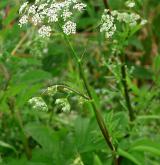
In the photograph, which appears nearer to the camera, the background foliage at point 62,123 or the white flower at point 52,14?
the white flower at point 52,14

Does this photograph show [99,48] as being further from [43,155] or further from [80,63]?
[80,63]

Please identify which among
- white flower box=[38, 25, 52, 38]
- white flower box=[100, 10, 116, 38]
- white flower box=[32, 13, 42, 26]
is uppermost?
white flower box=[32, 13, 42, 26]

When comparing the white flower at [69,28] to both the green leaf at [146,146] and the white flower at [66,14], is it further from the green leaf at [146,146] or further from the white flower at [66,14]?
the green leaf at [146,146]

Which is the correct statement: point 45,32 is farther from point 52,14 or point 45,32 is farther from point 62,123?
point 62,123

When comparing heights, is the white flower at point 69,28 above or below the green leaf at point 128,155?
above

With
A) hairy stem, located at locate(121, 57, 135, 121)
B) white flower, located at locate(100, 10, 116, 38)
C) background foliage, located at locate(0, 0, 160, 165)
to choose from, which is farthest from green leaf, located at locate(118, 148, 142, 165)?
white flower, located at locate(100, 10, 116, 38)

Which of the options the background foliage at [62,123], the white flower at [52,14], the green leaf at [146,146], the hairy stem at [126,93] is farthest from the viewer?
the hairy stem at [126,93]

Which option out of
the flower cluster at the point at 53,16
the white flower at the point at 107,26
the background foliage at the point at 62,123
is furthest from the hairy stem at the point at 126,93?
the flower cluster at the point at 53,16

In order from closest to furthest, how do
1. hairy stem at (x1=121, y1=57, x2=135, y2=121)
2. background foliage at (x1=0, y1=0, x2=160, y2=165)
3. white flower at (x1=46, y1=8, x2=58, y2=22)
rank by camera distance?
1. white flower at (x1=46, y1=8, x2=58, y2=22)
2. background foliage at (x1=0, y1=0, x2=160, y2=165)
3. hairy stem at (x1=121, y1=57, x2=135, y2=121)

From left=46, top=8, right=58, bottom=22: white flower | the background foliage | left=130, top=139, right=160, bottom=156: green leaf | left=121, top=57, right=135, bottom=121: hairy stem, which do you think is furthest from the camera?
left=121, top=57, right=135, bottom=121: hairy stem

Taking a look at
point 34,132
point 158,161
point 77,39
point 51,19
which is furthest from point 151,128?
point 51,19

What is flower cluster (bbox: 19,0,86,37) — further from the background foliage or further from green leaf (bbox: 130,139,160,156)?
green leaf (bbox: 130,139,160,156)
